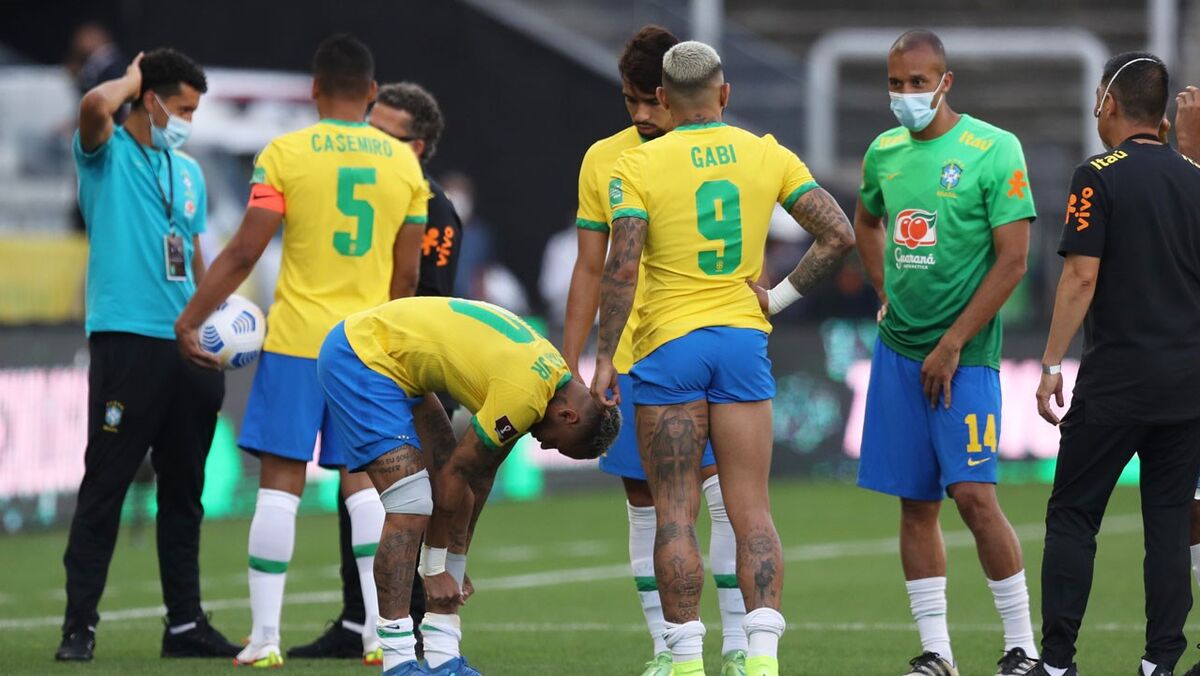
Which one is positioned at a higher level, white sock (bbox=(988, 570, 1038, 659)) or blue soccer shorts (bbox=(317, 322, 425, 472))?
blue soccer shorts (bbox=(317, 322, 425, 472))

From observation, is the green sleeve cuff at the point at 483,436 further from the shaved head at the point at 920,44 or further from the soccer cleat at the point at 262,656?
the shaved head at the point at 920,44

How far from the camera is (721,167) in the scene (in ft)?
23.7

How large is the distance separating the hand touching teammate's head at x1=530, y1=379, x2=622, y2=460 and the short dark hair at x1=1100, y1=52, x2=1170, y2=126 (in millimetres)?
2333

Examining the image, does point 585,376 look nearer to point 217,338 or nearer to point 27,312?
point 27,312

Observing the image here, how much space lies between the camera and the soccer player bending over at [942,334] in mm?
7703

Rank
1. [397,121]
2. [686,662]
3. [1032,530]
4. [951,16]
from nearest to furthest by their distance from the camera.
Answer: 1. [686,662]
2. [397,121]
3. [1032,530]
4. [951,16]

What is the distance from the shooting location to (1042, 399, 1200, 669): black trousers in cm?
734

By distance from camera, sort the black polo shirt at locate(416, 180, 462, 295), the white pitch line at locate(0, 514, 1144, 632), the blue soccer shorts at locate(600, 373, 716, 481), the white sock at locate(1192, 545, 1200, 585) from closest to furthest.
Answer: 1. the blue soccer shorts at locate(600, 373, 716, 481)
2. the white sock at locate(1192, 545, 1200, 585)
3. the black polo shirt at locate(416, 180, 462, 295)
4. the white pitch line at locate(0, 514, 1144, 632)

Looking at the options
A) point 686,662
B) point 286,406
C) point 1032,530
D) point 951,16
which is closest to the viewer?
point 686,662

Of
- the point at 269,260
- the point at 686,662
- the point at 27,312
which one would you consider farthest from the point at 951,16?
the point at 686,662

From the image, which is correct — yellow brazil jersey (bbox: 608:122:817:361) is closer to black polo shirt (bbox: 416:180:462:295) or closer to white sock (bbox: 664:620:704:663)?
white sock (bbox: 664:620:704:663)

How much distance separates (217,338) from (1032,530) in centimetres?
853

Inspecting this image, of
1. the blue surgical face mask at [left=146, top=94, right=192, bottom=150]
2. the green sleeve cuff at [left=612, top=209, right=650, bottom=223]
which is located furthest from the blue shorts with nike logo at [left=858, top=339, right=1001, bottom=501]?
the blue surgical face mask at [left=146, top=94, right=192, bottom=150]

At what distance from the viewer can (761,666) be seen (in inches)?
273
